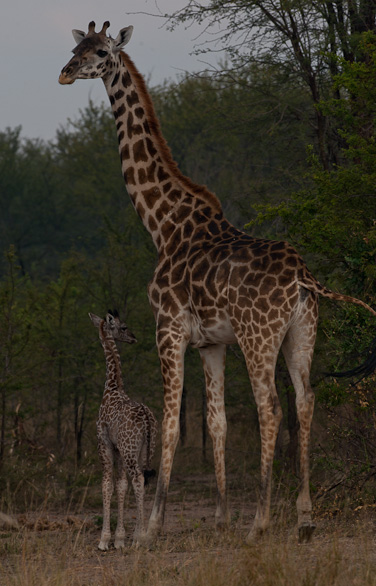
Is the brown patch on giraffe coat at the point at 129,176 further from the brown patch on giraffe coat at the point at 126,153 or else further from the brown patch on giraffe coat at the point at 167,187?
the brown patch on giraffe coat at the point at 167,187

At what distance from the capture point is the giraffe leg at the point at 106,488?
8.57 metres

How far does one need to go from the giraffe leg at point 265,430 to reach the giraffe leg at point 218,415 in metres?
0.87

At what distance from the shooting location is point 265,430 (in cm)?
720

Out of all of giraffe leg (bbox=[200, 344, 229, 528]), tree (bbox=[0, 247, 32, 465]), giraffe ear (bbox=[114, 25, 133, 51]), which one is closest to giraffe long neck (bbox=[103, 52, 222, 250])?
giraffe ear (bbox=[114, 25, 133, 51])

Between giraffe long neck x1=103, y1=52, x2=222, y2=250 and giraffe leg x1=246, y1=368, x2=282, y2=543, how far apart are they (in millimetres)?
1838

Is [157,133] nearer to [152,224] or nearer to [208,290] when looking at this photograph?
[152,224]

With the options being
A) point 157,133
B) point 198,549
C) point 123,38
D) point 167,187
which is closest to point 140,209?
point 167,187

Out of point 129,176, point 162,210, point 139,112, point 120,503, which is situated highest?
point 139,112

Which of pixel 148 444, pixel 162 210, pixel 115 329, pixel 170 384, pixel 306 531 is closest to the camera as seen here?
pixel 306 531

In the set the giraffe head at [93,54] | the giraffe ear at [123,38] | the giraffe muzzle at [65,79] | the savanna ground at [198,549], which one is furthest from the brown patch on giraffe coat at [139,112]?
the savanna ground at [198,549]

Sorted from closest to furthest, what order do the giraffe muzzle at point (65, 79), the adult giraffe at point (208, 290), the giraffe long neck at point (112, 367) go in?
the adult giraffe at point (208, 290) → the giraffe muzzle at point (65, 79) → the giraffe long neck at point (112, 367)

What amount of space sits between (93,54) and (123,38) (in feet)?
1.29

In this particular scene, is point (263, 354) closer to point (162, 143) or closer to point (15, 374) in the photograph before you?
point (162, 143)

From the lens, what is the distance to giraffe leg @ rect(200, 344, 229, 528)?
801cm
